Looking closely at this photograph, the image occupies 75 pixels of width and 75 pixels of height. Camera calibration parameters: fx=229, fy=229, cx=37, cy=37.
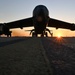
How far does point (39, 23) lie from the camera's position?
33250 mm

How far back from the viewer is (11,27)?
153 feet

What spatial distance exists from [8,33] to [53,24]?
893 centimetres

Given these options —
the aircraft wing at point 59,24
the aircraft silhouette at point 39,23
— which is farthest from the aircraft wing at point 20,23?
the aircraft wing at point 59,24

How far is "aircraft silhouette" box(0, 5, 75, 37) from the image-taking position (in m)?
33.0

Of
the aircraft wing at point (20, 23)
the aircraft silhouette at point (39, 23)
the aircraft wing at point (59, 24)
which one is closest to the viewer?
the aircraft silhouette at point (39, 23)

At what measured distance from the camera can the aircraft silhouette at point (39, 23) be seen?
3300 centimetres

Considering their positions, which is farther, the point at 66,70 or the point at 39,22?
the point at 39,22

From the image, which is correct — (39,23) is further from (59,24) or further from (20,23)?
(59,24)

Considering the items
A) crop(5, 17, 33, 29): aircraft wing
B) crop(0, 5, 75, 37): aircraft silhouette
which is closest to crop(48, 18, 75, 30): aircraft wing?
crop(0, 5, 75, 37): aircraft silhouette

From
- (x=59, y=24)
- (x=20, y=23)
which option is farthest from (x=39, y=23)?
(x=59, y=24)

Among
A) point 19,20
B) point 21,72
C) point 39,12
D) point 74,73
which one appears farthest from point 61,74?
point 19,20

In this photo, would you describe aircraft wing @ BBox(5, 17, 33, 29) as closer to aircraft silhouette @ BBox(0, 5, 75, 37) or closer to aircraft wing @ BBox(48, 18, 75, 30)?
aircraft silhouette @ BBox(0, 5, 75, 37)

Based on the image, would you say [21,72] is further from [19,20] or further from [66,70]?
[19,20]

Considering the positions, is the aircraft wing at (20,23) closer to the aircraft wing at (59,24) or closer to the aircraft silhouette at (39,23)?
the aircraft silhouette at (39,23)
